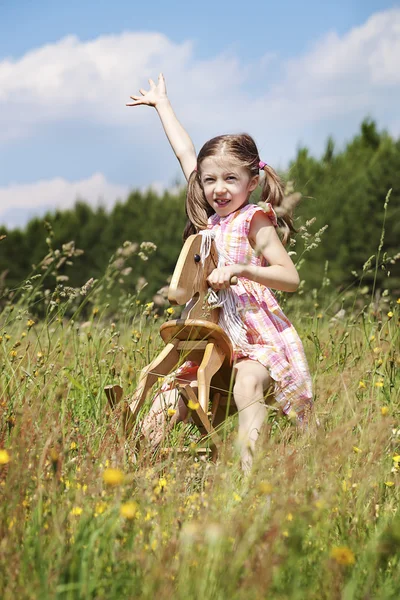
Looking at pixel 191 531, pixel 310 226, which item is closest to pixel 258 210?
pixel 191 531

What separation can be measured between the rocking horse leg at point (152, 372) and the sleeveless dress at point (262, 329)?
0.11 m

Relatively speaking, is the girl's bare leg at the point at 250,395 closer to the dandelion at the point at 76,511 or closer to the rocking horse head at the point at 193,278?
the rocking horse head at the point at 193,278

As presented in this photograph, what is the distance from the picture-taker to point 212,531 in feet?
4.44

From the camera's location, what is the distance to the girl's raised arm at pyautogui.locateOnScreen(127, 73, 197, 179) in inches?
147

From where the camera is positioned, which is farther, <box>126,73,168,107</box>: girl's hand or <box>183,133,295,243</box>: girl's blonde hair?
<box>126,73,168,107</box>: girl's hand

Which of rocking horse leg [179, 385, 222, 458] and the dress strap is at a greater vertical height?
the dress strap

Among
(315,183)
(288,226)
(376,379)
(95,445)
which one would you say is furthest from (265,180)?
(315,183)

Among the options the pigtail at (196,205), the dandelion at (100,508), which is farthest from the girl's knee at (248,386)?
the dandelion at (100,508)

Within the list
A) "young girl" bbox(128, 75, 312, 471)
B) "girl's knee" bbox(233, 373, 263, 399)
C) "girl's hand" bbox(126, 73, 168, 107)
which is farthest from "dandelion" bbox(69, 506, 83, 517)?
"girl's hand" bbox(126, 73, 168, 107)

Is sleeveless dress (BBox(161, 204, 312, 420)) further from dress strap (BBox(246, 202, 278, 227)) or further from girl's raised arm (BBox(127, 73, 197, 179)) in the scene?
girl's raised arm (BBox(127, 73, 197, 179))

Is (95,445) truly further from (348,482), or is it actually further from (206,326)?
(348,482)

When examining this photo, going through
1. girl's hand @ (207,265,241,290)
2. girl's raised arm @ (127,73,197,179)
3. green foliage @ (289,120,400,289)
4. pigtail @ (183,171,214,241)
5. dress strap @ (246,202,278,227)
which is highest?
girl's raised arm @ (127,73,197,179)

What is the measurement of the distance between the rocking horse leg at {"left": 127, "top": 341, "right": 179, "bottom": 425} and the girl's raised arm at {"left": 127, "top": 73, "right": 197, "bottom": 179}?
1136 mm

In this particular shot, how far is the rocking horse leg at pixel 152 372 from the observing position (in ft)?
9.36
